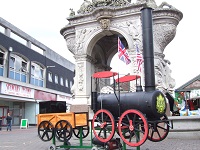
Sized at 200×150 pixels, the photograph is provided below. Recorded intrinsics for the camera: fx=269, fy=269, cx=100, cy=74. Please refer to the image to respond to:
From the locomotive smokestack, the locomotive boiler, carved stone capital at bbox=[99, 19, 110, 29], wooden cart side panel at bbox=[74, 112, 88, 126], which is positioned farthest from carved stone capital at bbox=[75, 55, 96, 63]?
the locomotive smokestack

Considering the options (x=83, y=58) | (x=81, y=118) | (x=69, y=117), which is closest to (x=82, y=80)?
(x=83, y=58)

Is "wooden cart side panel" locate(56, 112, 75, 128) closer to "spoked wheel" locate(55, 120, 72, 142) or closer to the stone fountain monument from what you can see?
"spoked wheel" locate(55, 120, 72, 142)

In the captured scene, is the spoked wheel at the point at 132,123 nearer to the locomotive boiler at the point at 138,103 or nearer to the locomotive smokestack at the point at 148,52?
the locomotive boiler at the point at 138,103

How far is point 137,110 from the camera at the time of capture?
7176mm

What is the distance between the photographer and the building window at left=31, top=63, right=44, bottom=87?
105ft

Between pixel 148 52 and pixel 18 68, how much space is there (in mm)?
23312

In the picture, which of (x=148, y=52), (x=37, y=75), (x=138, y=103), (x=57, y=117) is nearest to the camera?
(x=138, y=103)

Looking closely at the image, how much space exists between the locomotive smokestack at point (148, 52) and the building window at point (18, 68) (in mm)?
21886

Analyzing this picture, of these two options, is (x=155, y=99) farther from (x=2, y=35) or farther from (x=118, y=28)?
(x=2, y=35)

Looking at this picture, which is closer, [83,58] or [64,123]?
[64,123]

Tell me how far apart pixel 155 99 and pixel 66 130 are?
3.08m

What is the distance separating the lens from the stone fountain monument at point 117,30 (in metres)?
12.2

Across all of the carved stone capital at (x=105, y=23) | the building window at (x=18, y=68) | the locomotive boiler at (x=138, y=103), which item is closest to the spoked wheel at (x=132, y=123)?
the locomotive boiler at (x=138, y=103)

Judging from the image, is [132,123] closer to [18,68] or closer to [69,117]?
[69,117]
